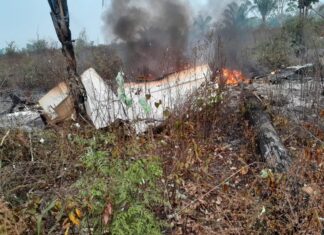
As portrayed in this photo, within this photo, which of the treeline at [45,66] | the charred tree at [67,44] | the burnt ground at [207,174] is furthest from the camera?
the treeline at [45,66]

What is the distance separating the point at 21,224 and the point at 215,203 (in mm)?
2100

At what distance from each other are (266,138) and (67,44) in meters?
3.51

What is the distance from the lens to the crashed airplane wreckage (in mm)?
5617

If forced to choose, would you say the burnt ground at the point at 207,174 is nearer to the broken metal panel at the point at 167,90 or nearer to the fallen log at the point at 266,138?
the fallen log at the point at 266,138

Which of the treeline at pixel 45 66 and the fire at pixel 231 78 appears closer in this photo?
the fire at pixel 231 78

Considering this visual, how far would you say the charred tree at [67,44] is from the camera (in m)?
5.51

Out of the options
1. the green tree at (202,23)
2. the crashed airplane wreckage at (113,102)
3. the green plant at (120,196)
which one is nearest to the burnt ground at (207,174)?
the green plant at (120,196)

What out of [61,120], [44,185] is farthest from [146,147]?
Answer: [61,120]

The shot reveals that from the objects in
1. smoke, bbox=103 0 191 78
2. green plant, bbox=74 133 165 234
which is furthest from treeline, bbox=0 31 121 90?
green plant, bbox=74 133 165 234

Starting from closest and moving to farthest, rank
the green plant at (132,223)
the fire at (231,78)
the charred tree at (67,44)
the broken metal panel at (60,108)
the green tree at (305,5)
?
the green plant at (132,223) → the green tree at (305,5) → the charred tree at (67,44) → the broken metal panel at (60,108) → the fire at (231,78)

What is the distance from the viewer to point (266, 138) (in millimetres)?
4766

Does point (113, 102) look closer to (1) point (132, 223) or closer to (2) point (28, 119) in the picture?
(2) point (28, 119)

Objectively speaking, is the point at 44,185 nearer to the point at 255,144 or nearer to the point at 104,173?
the point at 104,173

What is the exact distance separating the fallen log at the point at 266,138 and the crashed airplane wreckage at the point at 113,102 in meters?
0.95
